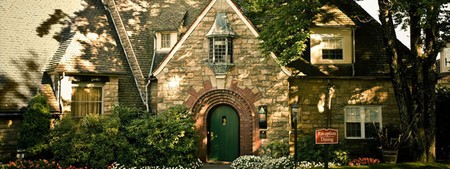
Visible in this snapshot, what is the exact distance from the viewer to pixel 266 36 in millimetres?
16141

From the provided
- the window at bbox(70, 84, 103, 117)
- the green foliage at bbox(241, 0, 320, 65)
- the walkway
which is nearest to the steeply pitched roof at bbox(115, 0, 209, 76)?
the window at bbox(70, 84, 103, 117)

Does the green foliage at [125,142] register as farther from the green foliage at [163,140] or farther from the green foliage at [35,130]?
the green foliage at [35,130]

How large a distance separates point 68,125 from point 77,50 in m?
3.50

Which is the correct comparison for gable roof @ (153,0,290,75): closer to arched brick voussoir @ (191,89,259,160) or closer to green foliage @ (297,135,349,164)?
arched brick voussoir @ (191,89,259,160)

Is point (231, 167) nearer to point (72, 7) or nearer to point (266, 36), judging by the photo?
point (266, 36)

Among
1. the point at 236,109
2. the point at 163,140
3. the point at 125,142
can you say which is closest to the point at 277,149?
the point at 236,109

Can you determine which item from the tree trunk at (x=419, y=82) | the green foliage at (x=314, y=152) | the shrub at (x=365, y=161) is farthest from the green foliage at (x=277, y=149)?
the tree trunk at (x=419, y=82)

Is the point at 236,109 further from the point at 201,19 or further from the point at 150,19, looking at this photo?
the point at 150,19

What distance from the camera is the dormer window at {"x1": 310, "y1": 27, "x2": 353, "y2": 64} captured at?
19.0m

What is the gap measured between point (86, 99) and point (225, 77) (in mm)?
6002

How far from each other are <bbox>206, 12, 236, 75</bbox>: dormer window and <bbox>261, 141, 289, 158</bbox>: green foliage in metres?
3.41

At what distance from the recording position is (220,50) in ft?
57.0

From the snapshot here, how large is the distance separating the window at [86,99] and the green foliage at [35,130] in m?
1.91

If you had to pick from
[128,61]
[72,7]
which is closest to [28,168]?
[128,61]
